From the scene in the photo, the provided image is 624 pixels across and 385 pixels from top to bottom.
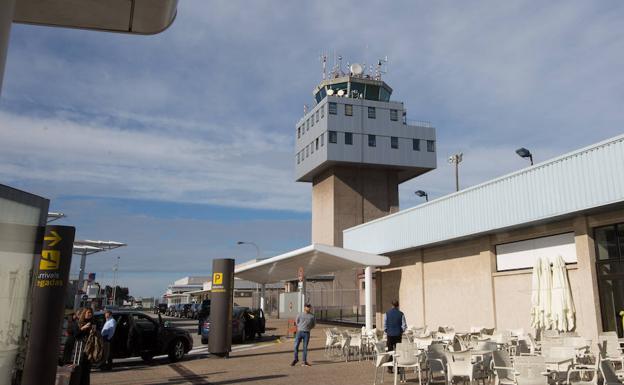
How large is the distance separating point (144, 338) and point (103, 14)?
44.1ft

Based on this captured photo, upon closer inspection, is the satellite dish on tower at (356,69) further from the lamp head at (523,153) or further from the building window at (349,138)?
the lamp head at (523,153)

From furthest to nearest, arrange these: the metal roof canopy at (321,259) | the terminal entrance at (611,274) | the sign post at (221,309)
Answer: the metal roof canopy at (321,259) < the sign post at (221,309) < the terminal entrance at (611,274)

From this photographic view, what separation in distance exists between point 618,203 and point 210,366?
11.6 metres

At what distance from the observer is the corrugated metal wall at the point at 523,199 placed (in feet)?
43.6

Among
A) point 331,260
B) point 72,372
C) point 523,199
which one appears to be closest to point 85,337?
point 72,372

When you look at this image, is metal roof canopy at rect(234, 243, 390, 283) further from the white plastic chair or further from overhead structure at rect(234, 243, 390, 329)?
the white plastic chair

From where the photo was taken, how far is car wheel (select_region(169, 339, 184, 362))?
1582cm

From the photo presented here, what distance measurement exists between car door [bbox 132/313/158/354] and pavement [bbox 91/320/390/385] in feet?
1.59

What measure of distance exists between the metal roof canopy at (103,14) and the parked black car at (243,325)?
64.6ft

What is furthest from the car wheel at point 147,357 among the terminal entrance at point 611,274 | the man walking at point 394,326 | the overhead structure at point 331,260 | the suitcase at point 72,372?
the terminal entrance at point 611,274

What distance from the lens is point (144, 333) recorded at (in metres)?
15.3

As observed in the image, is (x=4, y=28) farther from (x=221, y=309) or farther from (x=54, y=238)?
(x=221, y=309)

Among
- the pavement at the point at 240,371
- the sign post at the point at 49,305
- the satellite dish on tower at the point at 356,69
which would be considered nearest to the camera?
the sign post at the point at 49,305

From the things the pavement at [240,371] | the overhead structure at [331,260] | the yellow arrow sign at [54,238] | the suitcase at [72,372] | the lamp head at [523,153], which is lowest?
the pavement at [240,371]
